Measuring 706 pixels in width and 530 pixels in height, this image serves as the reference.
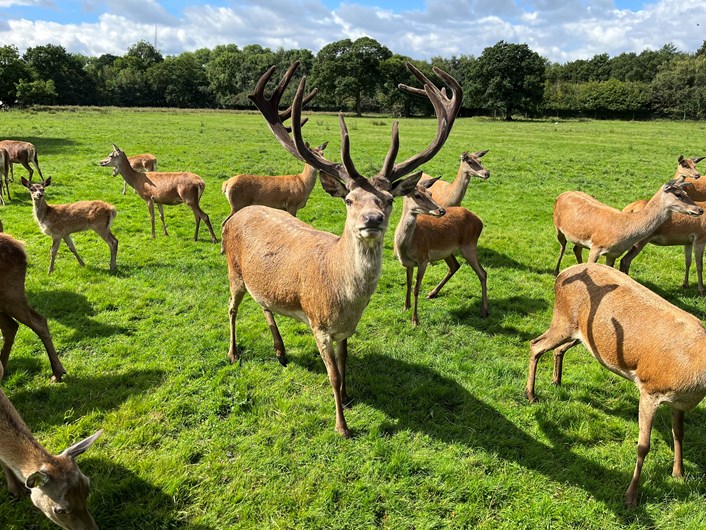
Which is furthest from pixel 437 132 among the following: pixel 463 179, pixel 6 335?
pixel 463 179

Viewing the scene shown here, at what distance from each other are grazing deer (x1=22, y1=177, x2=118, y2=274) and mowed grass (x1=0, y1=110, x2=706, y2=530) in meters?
0.42

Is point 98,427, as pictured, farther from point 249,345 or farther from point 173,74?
point 173,74

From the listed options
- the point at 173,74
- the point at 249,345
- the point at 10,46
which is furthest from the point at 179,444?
the point at 173,74

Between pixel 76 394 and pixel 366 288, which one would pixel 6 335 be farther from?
pixel 366 288

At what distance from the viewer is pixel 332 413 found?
4.47 metres

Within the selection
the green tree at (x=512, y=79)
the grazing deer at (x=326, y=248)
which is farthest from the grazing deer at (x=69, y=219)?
the green tree at (x=512, y=79)

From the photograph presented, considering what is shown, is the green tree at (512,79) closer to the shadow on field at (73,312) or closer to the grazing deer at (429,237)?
the grazing deer at (429,237)

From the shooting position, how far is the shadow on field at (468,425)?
12.2ft

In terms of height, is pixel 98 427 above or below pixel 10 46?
below

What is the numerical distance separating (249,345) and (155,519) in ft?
8.18

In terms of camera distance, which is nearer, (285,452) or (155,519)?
(155,519)

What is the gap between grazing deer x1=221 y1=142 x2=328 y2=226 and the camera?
378 inches

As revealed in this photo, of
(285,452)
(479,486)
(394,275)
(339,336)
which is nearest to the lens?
(479,486)

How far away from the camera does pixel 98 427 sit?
4109 mm
